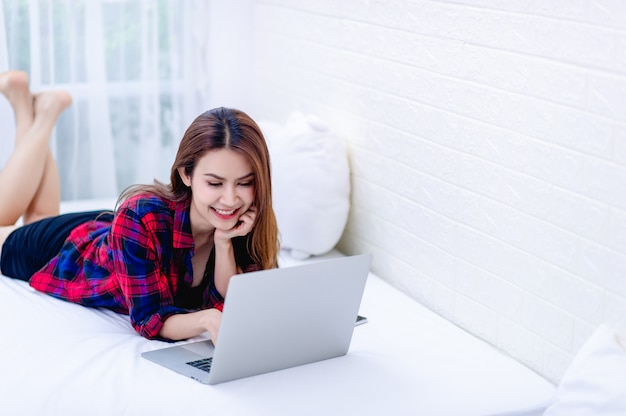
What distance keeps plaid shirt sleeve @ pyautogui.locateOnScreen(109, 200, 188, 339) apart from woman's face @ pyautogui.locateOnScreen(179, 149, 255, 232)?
0.40ft

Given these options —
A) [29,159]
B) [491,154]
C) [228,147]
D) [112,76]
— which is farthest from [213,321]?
[112,76]

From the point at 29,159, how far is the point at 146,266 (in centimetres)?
82

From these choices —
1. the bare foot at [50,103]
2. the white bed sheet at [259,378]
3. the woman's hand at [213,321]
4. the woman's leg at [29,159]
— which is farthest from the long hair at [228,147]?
the bare foot at [50,103]

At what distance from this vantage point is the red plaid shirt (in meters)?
2.14

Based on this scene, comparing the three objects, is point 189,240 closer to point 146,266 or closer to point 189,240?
point 189,240

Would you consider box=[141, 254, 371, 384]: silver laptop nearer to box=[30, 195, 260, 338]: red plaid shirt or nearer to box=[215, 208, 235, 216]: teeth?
box=[30, 195, 260, 338]: red plaid shirt

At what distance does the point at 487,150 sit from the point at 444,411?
2.22ft

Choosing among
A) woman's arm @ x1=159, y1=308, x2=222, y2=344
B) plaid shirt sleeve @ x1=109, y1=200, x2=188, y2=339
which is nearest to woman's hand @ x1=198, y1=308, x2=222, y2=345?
woman's arm @ x1=159, y1=308, x2=222, y2=344


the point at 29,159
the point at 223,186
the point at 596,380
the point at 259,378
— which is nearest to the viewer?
the point at 596,380

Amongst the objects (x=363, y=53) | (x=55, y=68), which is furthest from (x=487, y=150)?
(x=55, y=68)

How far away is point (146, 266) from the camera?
2141mm

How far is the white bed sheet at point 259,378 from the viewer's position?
187 centimetres

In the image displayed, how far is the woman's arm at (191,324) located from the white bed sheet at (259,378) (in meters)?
0.04

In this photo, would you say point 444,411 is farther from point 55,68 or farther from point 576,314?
point 55,68
